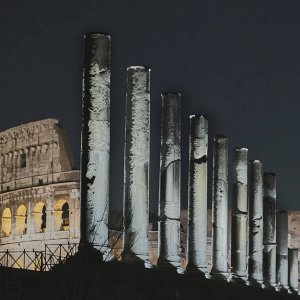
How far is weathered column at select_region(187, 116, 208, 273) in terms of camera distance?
31547 millimetres

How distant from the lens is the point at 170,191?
2977 centimetres

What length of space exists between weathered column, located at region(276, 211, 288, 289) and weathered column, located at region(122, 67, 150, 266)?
1616 centimetres

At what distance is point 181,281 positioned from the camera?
28812mm

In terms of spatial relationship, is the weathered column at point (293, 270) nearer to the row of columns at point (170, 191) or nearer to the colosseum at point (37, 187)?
the row of columns at point (170, 191)

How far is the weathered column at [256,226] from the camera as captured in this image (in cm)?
3772

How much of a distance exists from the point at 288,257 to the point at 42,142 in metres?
13.5

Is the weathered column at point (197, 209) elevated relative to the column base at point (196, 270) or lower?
elevated

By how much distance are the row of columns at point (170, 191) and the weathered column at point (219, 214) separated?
0.12ft

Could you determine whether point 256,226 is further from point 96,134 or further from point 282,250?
point 96,134

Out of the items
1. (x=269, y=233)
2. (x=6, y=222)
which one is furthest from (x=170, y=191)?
(x=6, y=222)

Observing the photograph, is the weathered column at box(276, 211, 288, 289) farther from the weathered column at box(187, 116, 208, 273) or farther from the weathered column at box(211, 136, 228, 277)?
the weathered column at box(187, 116, 208, 273)

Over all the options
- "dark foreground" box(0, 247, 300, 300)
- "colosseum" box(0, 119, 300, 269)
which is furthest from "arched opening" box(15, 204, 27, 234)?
"dark foreground" box(0, 247, 300, 300)

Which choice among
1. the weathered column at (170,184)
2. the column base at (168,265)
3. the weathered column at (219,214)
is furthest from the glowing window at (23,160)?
the column base at (168,265)

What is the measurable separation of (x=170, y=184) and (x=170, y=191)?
8.8 inches
